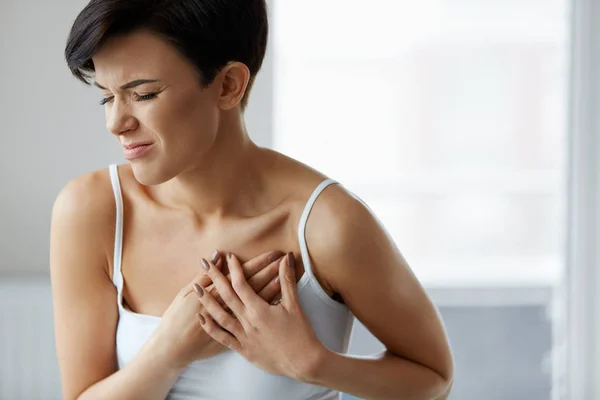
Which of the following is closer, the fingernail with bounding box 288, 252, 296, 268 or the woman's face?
the woman's face

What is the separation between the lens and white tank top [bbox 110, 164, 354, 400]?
1214 mm

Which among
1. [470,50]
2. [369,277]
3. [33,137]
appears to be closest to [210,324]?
[369,277]

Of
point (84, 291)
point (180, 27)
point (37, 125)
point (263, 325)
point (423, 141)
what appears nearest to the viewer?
point (180, 27)

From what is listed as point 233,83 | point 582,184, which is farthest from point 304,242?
point 582,184

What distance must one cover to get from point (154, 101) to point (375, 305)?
0.48 meters

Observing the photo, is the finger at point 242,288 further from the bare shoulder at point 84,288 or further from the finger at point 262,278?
the bare shoulder at point 84,288

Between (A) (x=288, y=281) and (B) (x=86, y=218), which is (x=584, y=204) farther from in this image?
(B) (x=86, y=218)

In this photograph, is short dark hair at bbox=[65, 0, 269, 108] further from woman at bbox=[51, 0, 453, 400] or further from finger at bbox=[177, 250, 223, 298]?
finger at bbox=[177, 250, 223, 298]

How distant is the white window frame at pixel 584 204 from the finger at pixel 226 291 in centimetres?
217

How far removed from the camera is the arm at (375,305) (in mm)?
1186

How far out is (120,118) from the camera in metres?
1.06

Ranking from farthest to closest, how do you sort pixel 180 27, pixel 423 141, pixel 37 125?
1. pixel 423 141
2. pixel 37 125
3. pixel 180 27

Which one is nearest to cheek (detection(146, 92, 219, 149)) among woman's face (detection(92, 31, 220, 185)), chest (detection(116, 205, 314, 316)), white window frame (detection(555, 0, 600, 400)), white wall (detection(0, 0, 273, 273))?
woman's face (detection(92, 31, 220, 185))

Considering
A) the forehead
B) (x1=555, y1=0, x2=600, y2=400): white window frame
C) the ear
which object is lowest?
(x1=555, y1=0, x2=600, y2=400): white window frame
